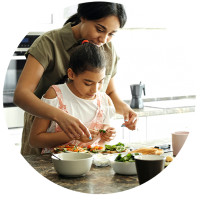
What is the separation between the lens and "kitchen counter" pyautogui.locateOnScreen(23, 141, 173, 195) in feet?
3.09

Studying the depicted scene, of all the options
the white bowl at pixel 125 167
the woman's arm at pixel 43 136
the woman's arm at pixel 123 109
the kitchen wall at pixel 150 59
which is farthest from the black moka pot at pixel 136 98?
the white bowl at pixel 125 167

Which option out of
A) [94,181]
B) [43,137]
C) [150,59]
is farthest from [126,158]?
[150,59]

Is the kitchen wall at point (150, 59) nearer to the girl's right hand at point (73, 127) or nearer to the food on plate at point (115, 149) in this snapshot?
the food on plate at point (115, 149)

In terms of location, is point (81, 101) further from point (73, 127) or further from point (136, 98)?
point (136, 98)

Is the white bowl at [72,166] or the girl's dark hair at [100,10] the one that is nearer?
the white bowl at [72,166]

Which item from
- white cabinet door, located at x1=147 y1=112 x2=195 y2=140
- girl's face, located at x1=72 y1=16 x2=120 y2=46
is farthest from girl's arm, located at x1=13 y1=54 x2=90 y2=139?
white cabinet door, located at x1=147 y1=112 x2=195 y2=140

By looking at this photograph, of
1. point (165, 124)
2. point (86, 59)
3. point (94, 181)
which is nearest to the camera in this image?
point (94, 181)

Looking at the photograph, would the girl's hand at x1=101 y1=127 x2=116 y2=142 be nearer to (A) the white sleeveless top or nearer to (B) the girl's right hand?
(A) the white sleeveless top

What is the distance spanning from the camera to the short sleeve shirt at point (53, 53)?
4.94 feet

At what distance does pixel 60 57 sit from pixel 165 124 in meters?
1.92

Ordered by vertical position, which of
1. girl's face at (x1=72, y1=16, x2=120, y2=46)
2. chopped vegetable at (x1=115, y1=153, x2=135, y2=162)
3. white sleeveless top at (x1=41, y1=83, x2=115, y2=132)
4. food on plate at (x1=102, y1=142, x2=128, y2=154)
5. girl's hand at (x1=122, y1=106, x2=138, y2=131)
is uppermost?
girl's face at (x1=72, y1=16, x2=120, y2=46)

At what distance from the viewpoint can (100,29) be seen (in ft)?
4.86

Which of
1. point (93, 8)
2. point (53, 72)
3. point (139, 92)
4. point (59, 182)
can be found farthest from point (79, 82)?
point (139, 92)

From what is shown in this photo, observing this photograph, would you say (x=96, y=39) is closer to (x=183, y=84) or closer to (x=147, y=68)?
(x=147, y=68)
